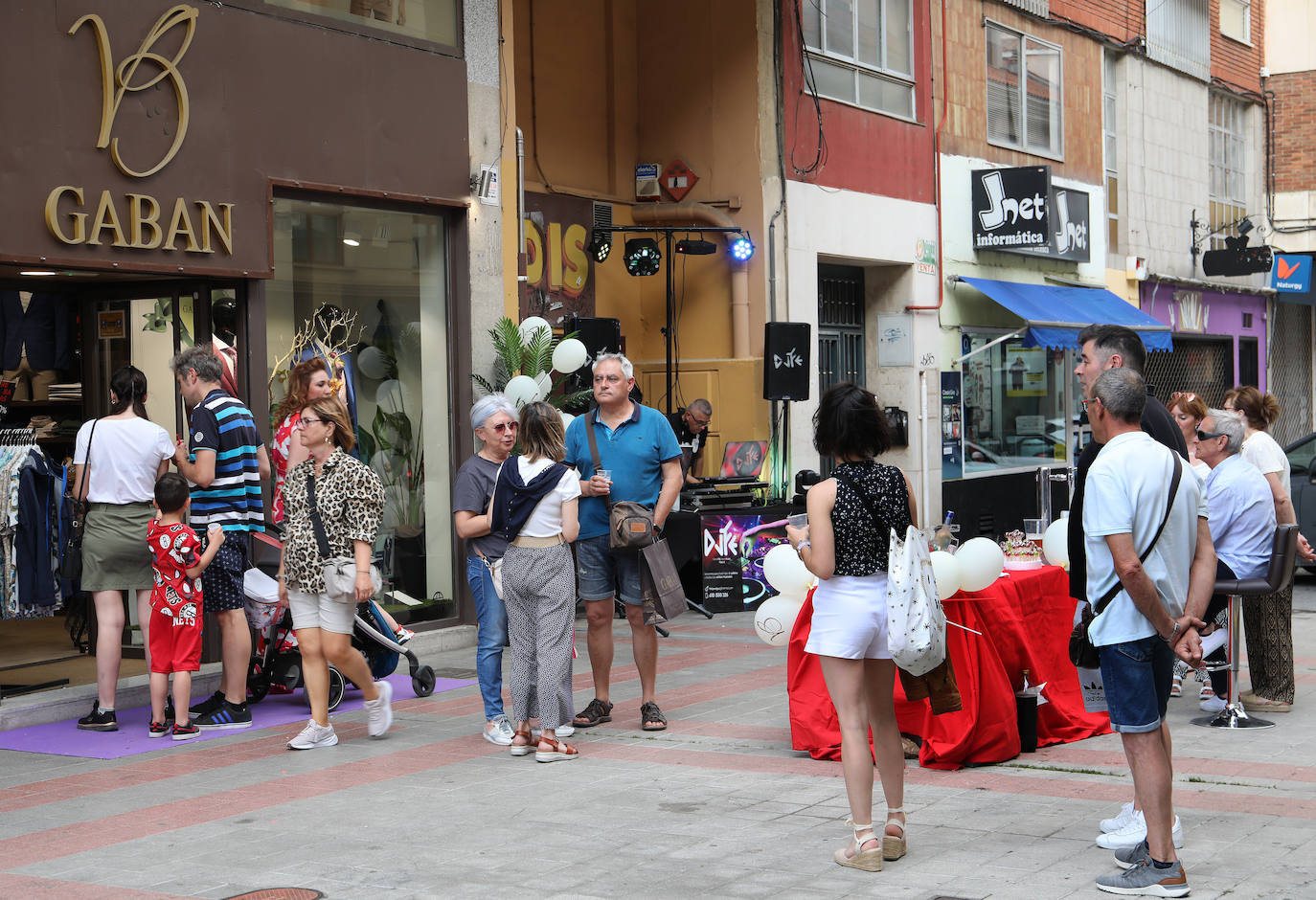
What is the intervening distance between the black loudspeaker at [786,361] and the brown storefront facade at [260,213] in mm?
4267

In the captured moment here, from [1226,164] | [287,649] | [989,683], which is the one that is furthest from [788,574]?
[1226,164]

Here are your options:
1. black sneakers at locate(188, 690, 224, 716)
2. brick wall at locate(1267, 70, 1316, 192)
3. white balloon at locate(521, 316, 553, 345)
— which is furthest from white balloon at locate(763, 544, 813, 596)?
brick wall at locate(1267, 70, 1316, 192)

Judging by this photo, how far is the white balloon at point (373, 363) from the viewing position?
11.0 meters

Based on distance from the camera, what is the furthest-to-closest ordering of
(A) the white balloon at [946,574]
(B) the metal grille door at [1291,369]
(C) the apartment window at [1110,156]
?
(B) the metal grille door at [1291,369] → (C) the apartment window at [1110,156] → (A) the white balloon at [946,574]

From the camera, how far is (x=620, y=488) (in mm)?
8055

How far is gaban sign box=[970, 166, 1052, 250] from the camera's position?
18766 millimetres

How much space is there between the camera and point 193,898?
5.19m

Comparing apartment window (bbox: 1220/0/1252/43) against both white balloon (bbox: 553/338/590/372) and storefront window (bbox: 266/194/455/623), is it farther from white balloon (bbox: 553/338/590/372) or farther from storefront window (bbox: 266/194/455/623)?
storefront window (bbox: 266/194/455/623)

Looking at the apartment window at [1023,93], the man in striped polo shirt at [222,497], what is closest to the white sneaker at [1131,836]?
the man in striped polo shirt at [222,497]

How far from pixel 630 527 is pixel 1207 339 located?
19.7m

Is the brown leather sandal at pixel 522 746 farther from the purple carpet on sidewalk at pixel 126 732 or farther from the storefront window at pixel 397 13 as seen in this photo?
the storefront window at pixel 397 13

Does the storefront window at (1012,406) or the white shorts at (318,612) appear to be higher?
the storefront window at (1012,406)

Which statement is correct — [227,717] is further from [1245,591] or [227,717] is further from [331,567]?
[1245,591]

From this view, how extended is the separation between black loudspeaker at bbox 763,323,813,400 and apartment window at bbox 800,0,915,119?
2964 millimetres
